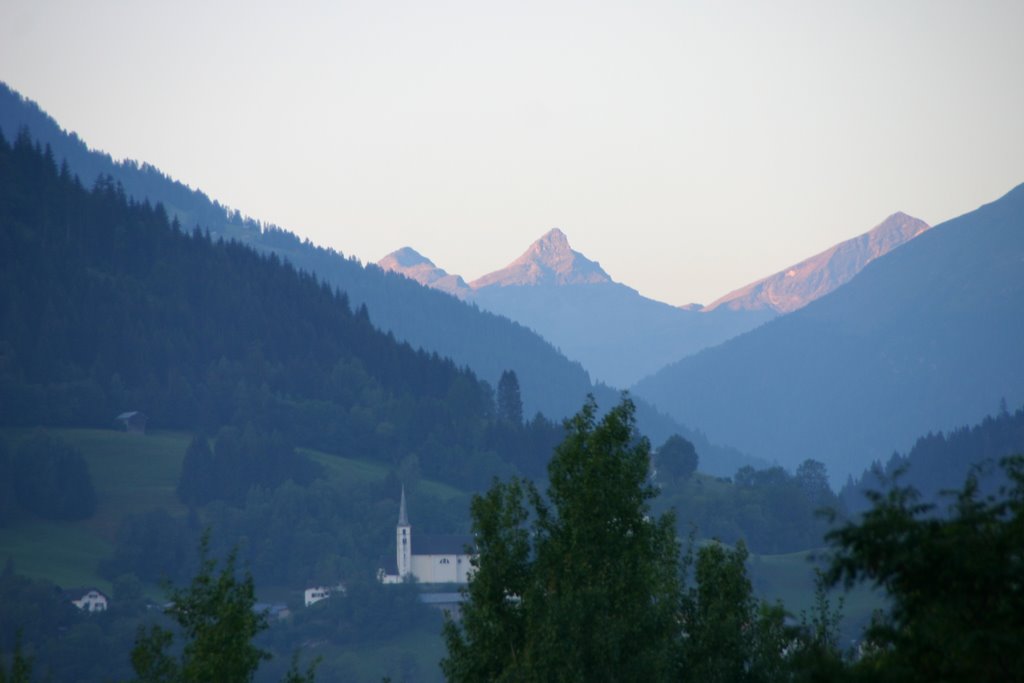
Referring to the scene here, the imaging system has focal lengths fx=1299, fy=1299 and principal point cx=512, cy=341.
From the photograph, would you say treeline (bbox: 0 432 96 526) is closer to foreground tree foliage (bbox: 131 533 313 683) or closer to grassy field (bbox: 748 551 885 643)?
grassy field (bbox: 748 551 885 643)

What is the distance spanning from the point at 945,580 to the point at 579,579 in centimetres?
1817

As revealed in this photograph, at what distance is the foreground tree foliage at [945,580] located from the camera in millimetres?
18172

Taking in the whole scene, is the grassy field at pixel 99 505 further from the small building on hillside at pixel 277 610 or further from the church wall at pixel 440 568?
the church wall at pixel 440 568

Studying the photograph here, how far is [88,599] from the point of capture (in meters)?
138

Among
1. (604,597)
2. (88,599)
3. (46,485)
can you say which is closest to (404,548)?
(46,485)

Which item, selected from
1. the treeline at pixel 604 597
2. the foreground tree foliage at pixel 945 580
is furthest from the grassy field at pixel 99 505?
the foreground tree foliage at pixel 945 580

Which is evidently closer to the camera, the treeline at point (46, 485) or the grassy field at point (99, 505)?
the grassy field at point (99, 505)

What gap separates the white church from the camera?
579ft

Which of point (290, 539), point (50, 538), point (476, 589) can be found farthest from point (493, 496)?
point (290, 539)

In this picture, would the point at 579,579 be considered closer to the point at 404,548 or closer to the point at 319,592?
the point at 319,592

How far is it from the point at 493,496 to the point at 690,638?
672 cm

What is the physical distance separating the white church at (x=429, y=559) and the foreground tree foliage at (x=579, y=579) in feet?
462

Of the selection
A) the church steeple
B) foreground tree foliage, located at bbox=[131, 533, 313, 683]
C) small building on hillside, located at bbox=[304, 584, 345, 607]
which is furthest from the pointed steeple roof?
foreground tree foliage, located at bbox=[131, 533, 313, 683]

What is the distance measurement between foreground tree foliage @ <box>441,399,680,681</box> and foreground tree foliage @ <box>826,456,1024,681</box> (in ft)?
49.5
